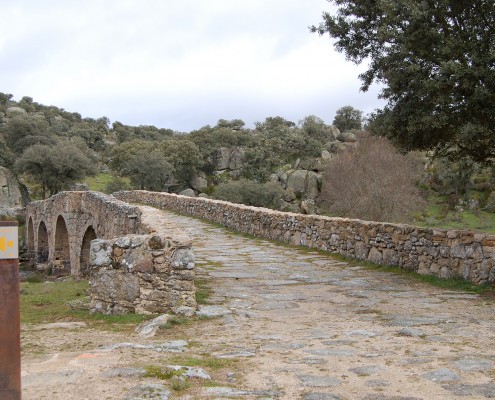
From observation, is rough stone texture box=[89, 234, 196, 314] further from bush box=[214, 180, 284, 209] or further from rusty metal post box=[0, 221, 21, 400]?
bush box=[214, 180, 284, 209]

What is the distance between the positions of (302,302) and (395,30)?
4.18m

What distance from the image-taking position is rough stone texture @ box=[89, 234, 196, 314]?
6316 millimetres

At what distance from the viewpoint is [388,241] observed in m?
9.96

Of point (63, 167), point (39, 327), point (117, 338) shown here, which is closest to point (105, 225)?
point (39, 327)

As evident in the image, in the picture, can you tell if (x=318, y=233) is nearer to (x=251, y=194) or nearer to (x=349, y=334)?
(x=349, y=334)

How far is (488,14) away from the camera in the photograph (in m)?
7.93

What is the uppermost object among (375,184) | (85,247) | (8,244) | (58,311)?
(375,184)

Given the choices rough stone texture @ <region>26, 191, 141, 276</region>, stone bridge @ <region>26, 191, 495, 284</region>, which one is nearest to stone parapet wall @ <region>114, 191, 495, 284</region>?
stone bridge @ <region>26, 191, 495, 284</region>

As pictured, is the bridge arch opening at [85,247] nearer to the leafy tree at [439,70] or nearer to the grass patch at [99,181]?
the leafy tree at [439,70]

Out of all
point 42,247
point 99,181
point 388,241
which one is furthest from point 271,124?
point 388,241

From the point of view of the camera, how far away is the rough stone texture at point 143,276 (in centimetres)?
632

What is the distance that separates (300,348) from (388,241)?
215 inches

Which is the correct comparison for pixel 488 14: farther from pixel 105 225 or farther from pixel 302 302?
pixel 105 225

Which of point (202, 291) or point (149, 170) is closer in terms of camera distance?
point (202, 291)
